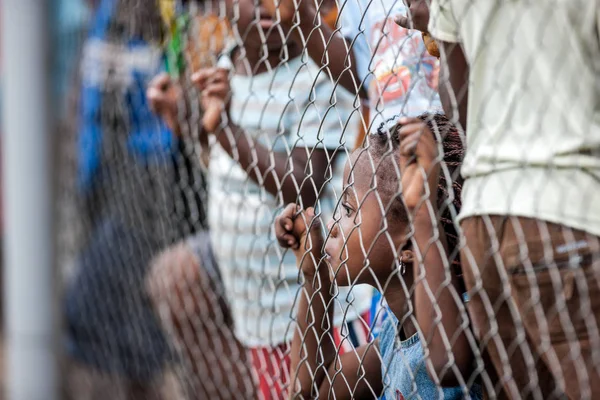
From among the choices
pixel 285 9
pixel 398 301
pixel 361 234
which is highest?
pixel 285 9

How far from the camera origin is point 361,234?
1.61 meters

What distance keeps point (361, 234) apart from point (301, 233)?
0.15 m

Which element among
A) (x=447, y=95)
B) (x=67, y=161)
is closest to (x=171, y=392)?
(x=67, y=161)

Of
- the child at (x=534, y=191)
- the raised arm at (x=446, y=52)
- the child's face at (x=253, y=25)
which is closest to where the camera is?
the child at (x=534, y=191)

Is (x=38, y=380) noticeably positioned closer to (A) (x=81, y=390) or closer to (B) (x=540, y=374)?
(A) (x=81, y=390)

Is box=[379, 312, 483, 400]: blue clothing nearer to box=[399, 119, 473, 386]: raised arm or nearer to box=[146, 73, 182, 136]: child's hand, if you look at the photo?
box=[399, 119, 473, 386]: raised arm

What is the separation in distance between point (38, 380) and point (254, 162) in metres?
1.73

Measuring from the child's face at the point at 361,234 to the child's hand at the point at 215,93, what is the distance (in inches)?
19.3

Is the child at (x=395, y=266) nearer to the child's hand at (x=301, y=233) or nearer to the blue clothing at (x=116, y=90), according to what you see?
the child's hand at (x=301, y=233)

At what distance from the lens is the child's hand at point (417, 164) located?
1.38 m

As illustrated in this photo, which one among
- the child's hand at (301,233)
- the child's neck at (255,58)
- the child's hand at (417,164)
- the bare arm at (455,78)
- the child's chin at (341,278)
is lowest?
the child's chin at (341,278)

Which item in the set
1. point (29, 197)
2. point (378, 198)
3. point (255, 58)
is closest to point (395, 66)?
point (378, 198)

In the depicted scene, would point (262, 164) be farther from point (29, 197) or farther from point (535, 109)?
point (29, 197)

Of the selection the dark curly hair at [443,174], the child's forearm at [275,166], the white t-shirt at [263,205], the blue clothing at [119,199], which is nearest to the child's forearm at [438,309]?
the dark curly hair at [443,174]
